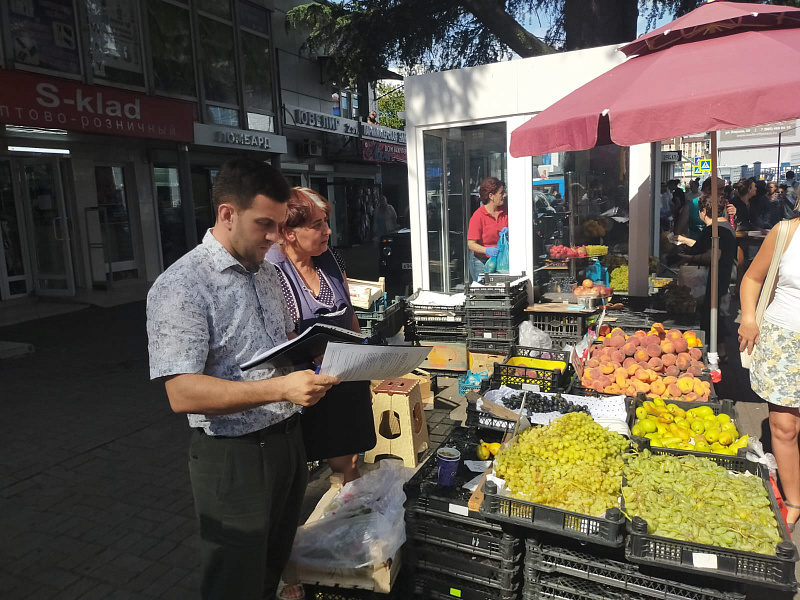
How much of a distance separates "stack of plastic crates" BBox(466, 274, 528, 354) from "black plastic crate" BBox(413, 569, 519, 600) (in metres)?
3.74

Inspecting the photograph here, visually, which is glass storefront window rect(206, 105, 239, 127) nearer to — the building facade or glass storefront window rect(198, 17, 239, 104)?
the building facade

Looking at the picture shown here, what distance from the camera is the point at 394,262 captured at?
35.7 ft

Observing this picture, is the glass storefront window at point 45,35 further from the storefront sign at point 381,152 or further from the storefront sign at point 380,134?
the storefront sign at point 380,134

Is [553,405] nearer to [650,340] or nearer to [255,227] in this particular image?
[650,340]

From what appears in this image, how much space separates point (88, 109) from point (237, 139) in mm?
4685

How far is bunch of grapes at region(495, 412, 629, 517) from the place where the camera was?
8.21 ft

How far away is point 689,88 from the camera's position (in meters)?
3.37

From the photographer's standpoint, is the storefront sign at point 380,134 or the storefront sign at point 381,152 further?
the storefront sign at point 380,134

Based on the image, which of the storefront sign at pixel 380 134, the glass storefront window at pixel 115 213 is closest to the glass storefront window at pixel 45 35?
the glass storefront window at pixel 115 213

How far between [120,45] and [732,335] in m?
13.1

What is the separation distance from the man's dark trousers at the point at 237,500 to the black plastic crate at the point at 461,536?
31.4 inches

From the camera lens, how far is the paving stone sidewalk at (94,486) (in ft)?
10.9

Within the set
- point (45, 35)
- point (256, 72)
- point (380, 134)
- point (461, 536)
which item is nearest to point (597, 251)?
point (461, 536)

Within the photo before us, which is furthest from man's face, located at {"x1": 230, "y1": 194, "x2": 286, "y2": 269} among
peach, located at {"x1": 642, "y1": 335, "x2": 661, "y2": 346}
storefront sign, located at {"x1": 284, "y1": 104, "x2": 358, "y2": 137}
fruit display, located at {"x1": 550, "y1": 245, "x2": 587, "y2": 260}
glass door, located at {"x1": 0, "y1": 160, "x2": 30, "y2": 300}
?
storefront sign, located at {"x1": 284, "y1": 104, "x2": 358, "y2": 137}
